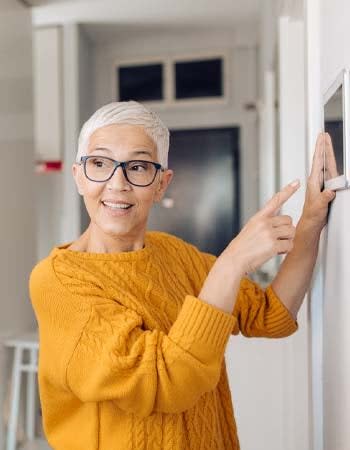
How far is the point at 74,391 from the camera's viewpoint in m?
0.83

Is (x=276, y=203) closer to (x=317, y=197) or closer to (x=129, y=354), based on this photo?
(x=317, y=197)

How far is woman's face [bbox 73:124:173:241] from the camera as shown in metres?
0.88

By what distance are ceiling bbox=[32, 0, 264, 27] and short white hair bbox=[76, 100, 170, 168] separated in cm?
264

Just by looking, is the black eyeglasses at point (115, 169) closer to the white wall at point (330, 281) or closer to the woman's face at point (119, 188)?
the woman's face at point (119, 188)

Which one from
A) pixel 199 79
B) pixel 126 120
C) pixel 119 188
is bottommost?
pixel 119 188

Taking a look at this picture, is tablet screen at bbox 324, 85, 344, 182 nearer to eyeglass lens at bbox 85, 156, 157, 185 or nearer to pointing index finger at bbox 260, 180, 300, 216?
pointing index finger at bbox 260, 180, 300, 216

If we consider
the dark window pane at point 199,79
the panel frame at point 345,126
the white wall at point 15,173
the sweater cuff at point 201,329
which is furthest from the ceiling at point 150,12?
the sweater cuff at point 201,329

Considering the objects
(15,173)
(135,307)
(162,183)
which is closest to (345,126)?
(162,183)

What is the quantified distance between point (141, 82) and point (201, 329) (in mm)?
3659

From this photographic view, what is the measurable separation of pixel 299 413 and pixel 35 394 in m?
1.33

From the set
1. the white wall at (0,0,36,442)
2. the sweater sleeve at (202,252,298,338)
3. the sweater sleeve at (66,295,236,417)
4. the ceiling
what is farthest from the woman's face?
the ceiling

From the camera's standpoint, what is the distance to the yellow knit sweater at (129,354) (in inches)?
30.6

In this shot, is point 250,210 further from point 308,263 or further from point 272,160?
point 308,263

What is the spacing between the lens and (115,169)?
2.91 feet
